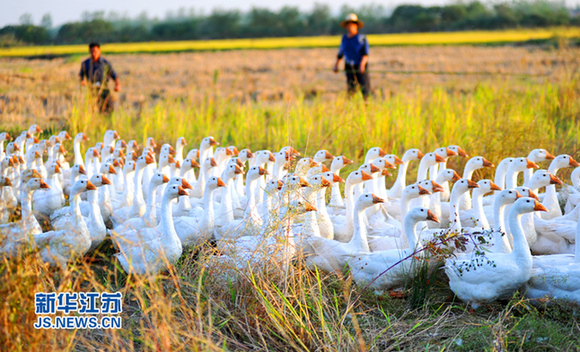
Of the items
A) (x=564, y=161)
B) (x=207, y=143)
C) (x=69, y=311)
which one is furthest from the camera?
(x=207, y=143)

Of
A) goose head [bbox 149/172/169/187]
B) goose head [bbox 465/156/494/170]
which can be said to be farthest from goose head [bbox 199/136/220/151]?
goose head [bbox 465/156/494/170]

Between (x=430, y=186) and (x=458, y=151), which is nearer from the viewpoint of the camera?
(x=430, y=186)

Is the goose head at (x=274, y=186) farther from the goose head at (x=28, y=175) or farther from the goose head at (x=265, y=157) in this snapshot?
the goose head at (x=28, y=175)

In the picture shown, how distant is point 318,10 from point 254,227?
146 ft

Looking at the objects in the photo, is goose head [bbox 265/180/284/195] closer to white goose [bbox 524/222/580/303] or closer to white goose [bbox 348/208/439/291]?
white goose [bbox 348/208/439/291]

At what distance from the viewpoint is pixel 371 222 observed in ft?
19.2

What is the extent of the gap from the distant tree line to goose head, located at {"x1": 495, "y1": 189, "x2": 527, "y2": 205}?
8.79 metres

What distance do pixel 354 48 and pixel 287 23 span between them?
120 ft

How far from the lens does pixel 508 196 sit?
4.59 meters

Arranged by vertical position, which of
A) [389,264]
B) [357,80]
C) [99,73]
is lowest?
[389,264]

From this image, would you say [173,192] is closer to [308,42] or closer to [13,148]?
[13,148]

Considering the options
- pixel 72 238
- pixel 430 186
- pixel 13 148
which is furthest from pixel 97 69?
pixel 430 186

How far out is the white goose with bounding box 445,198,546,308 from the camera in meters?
3.99

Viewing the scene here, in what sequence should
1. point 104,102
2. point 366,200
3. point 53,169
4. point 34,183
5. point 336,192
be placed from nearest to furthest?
point 366,200 < point 34,183 < point 336,192 < point 53,169 < point 104,102
